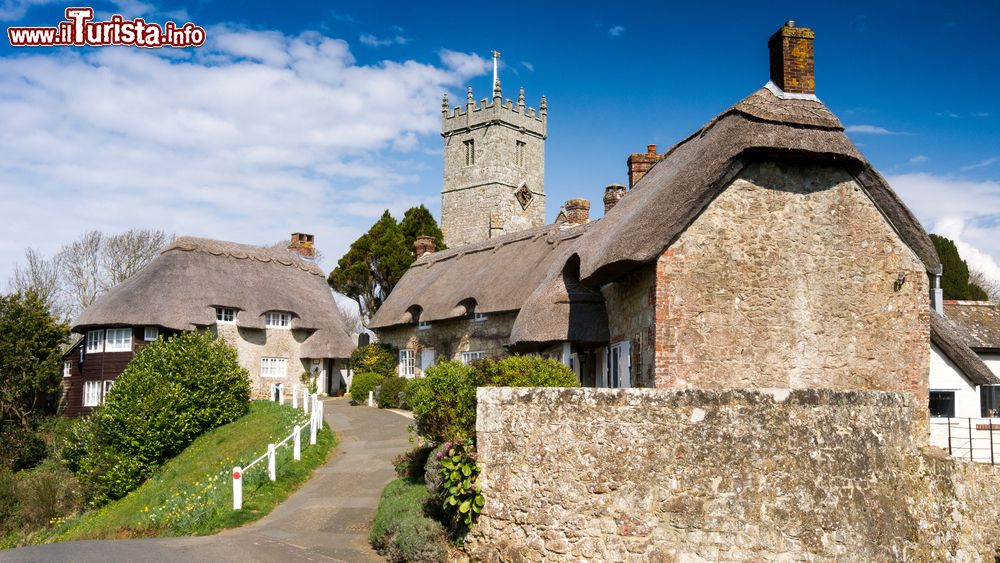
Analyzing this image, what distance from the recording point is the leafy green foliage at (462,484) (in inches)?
406

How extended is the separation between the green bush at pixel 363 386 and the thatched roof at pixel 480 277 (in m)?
2.28

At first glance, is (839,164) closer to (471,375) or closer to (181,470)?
(471,375)

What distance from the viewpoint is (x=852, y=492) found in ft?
32.1

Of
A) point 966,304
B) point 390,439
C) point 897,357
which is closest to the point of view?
point 897,357

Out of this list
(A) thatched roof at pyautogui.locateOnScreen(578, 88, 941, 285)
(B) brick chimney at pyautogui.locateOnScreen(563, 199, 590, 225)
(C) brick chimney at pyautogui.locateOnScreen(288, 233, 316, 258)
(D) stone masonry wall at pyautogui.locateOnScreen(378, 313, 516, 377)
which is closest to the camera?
(A) thatched roof at pyautogui.locateOnScreen(578, 88, 941, 285)

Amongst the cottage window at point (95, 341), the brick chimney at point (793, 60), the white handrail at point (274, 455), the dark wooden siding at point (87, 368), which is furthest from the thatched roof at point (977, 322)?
the cottage window at point (95, 341)

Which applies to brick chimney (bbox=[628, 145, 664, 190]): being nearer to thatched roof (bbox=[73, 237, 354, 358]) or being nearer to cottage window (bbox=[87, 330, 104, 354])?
thatched roof (bbox=[73, 237, 354, 358])

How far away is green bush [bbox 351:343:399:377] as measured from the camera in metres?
34.3

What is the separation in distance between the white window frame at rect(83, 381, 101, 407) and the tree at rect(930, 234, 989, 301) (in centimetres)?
4123

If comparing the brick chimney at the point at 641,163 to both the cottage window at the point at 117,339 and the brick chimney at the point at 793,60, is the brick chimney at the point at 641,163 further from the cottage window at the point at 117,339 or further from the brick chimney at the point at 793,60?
the cottage window at the point at 117,339

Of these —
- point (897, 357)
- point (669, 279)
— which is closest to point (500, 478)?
point (669, 279)

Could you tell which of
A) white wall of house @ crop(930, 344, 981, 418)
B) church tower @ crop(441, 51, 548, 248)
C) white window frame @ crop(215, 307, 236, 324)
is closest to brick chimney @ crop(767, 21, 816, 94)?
white wall of house @ crop(930, 344, 981, 418)

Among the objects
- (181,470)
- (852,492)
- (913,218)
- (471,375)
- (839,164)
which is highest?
(839,164)

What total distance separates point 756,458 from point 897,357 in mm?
6296
